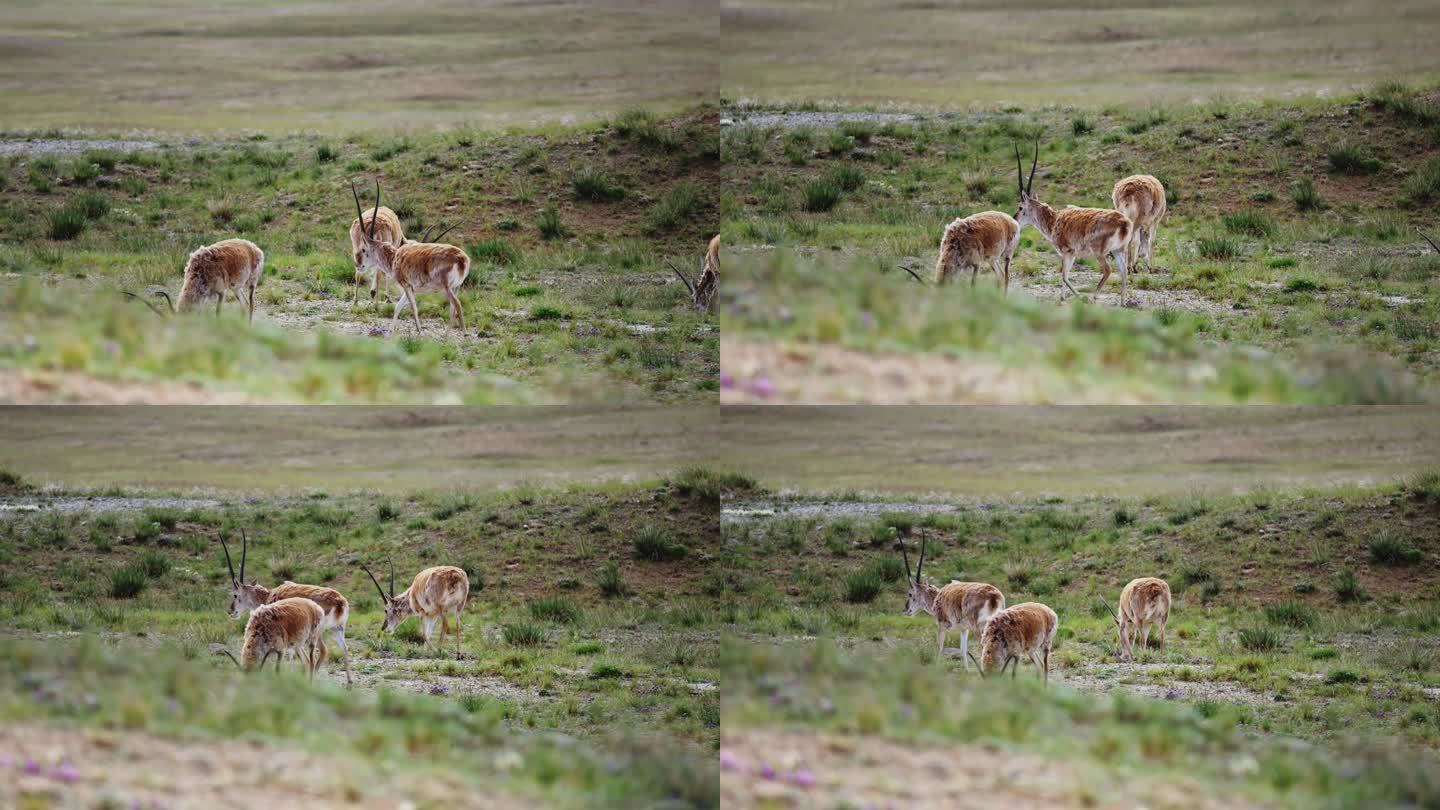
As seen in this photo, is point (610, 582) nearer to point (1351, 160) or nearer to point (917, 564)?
point (917, 564)

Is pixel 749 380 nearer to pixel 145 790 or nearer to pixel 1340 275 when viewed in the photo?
pixel 1340 275

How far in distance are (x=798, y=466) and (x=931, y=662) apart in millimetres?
1124

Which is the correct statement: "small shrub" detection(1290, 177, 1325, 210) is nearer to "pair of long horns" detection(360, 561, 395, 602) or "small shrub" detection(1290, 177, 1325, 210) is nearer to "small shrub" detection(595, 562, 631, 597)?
"small shrub" detection(595, 562, 631, 597)

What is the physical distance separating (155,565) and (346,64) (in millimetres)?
2712

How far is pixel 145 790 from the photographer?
6273 millimetres

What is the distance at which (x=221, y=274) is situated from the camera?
248 inches

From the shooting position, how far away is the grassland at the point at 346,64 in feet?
22.9

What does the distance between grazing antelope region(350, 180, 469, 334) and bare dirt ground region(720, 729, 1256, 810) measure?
8.16 ft

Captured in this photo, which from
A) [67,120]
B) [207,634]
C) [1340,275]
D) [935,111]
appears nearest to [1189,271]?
[1340,275]

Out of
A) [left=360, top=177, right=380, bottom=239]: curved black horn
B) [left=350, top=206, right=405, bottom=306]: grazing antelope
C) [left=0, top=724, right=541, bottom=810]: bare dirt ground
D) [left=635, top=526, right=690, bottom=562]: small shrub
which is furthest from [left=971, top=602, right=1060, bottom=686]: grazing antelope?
[left=360, top=177, right=380, bottom=239]: curved black horn

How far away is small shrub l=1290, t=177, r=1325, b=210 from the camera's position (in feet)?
21.3

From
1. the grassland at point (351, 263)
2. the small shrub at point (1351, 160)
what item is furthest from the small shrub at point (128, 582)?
the small shrub at point (1351, 160)

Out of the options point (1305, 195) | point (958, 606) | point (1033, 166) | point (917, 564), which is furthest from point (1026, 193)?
point (958, 606)

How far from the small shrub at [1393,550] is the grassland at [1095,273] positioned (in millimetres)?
927
